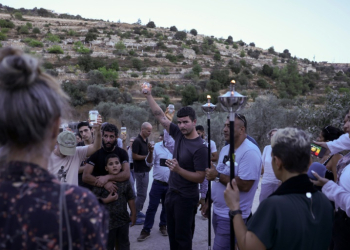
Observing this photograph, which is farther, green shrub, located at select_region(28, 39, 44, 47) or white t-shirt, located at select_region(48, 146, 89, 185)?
green shrub, located at select_region(28, 39, 44, 47)

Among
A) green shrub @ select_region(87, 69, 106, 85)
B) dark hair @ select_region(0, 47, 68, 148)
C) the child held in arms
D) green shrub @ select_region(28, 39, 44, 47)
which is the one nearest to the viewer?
dark hair @ select_region(0, 47, 68, 148)

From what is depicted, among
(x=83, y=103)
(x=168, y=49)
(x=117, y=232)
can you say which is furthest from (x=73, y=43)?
(x=117, y=232)

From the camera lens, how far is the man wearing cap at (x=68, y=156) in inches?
161

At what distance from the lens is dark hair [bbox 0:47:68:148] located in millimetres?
1308

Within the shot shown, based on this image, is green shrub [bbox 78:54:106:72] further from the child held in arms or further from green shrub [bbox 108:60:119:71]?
the child held in arms

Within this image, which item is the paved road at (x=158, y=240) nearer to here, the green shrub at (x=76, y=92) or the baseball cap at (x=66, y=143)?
the baseball cap at (x=66, y=143)

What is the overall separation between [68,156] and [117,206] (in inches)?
36.8

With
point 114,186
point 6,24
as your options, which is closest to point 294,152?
point 114,186

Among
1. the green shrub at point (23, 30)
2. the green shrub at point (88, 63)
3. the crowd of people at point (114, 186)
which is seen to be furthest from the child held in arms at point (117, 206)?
the green shrub at point (23, 30)

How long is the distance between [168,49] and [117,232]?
6229cm

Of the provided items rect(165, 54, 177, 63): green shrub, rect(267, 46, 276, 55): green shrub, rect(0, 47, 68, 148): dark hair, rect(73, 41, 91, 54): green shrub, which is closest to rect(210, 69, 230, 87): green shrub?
rect(165, 54, 177, 63): green shrub

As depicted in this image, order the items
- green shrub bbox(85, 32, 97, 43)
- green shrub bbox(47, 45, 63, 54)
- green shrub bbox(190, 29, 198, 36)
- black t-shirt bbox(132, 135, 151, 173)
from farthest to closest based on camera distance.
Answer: green shrub bbox(190, 29, 198, 36)
green shrub bbox(85, 32, 97, 43)
green shrub bbox(47, 45, 63, 54)
black t-shirt bbox(132, 135, 151, 173)

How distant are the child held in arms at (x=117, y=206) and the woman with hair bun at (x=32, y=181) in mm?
3086

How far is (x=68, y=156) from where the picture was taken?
4266mm
